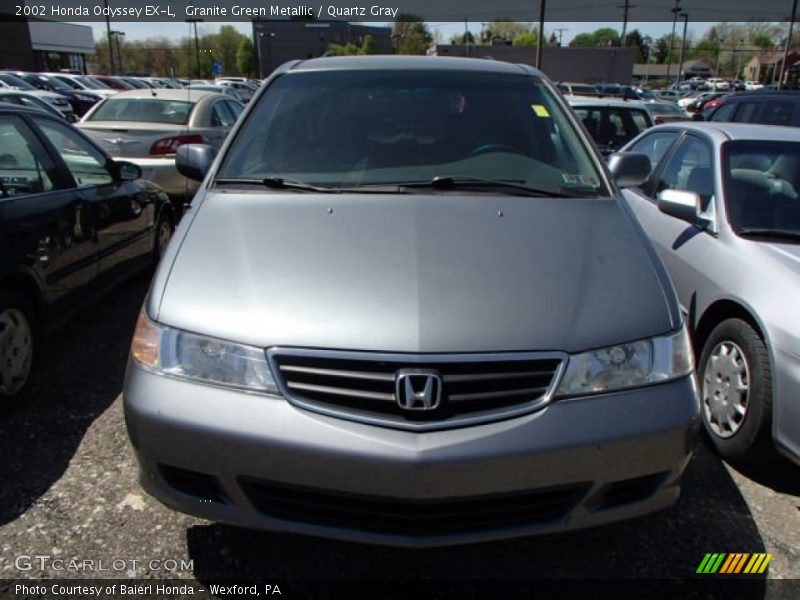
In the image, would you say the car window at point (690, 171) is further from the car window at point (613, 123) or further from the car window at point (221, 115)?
the car window at point (221, 115)

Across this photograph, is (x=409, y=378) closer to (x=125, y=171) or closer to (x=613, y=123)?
(x=125, y=171)

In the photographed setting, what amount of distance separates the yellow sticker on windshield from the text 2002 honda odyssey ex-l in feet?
3.35

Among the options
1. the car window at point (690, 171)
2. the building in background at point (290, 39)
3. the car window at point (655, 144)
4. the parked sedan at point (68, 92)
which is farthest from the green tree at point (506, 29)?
the car window at point (690, 171)

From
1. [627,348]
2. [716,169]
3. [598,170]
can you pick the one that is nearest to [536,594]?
[627,348]

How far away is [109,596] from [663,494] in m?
1.87

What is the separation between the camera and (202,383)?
2014mm

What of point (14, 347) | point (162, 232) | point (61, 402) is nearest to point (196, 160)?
point (14, 347)

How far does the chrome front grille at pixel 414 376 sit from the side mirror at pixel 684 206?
220 cm

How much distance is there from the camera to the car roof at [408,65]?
11.3ft

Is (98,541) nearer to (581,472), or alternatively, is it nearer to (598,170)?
(581,472)

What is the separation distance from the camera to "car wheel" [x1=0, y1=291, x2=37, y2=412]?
128 inches

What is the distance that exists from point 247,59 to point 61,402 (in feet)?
248

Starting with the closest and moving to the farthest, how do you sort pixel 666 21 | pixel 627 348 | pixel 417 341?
pixel 417 341 < pixel 627 348 < pixel 666 21

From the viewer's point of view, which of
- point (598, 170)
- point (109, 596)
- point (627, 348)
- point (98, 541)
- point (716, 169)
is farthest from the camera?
point (716, 169)
